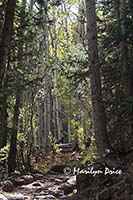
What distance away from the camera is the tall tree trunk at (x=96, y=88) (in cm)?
1016

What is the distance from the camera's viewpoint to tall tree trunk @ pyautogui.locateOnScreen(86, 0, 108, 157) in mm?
10164

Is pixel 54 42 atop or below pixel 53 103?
atop

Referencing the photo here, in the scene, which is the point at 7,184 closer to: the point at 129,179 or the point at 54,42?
the point at 129,179

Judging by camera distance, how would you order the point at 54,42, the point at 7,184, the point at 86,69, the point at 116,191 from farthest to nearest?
the point at 54,42, the point at 86,69, the point at 7,184, the point at 116,191

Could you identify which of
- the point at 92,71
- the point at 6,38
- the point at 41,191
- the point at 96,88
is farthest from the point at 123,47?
the point at 6,38

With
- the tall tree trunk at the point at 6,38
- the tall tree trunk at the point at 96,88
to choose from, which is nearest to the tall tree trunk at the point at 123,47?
the tall tree trunk at the point at 96,88

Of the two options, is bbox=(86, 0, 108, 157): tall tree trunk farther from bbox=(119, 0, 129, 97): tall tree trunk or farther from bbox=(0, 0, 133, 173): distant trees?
bbox=(119, 0, 129, 97): tall tree trunk

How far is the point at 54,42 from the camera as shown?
94.9 ft

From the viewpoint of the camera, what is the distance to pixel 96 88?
10336mm

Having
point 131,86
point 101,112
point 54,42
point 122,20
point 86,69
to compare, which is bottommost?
point 101,112

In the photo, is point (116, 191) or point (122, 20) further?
point (122, 20)

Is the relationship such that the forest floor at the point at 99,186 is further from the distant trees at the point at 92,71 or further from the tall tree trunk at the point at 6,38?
the tall tree trunk at the point at 6,38

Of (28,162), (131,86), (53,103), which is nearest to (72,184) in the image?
(131,86)

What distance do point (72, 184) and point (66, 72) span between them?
212 inches
